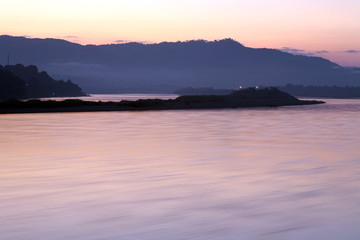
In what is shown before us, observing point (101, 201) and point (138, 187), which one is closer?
point (101, 201)

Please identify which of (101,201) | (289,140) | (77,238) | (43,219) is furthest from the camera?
(289,140)

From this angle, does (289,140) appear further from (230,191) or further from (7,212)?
(7,212)

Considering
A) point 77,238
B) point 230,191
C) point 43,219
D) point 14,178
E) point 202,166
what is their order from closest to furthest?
point 77,238 < point 43,219 < point 230,191 < point 14,178 < point 202,166

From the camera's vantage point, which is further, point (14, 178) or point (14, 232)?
point (14, 178)

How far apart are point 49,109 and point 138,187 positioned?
202 ft

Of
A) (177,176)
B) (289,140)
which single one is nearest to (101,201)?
(177,176)

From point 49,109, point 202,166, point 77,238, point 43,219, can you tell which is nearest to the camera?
point 77,238

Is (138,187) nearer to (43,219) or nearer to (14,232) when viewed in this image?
(43,219)

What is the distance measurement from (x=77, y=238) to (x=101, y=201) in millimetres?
2755

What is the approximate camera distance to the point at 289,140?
2695cm

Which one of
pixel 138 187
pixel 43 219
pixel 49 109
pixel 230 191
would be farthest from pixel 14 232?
pixel 49 109

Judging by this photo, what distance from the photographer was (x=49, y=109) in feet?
237

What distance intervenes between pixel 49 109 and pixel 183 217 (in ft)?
213

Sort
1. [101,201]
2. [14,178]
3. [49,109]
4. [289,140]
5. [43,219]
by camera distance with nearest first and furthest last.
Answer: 1. [43,219]
2. [101,201]
3. [14,178]
4. [289,140]
5. [49,109]
